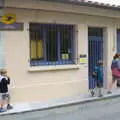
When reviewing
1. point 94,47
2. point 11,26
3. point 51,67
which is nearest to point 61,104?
point 51,67

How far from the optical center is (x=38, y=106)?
1418 cm

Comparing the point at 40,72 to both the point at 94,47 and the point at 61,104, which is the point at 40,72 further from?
the point at 94,47

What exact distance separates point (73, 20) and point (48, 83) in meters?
2.94

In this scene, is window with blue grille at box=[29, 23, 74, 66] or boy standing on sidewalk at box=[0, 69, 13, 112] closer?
boy standing on sidewalk at box=[0, 69, 13, 112]

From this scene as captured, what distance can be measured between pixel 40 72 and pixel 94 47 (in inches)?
151

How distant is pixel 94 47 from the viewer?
1864 centimetres

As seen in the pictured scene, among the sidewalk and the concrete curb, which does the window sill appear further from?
the concrete curb

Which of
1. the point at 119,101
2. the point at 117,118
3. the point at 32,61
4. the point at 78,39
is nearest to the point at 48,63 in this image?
the point at 32,61

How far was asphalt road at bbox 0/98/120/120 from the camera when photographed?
39.5 ft

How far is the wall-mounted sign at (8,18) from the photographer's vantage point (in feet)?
47.9

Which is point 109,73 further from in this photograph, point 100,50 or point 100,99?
point 100,99

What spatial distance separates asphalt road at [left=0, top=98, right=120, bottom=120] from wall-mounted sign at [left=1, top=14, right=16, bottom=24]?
3506 mm

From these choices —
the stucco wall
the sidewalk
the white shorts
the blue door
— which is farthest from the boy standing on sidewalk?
the blue door

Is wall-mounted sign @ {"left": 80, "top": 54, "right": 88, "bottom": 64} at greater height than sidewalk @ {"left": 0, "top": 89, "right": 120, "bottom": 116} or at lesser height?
greater
